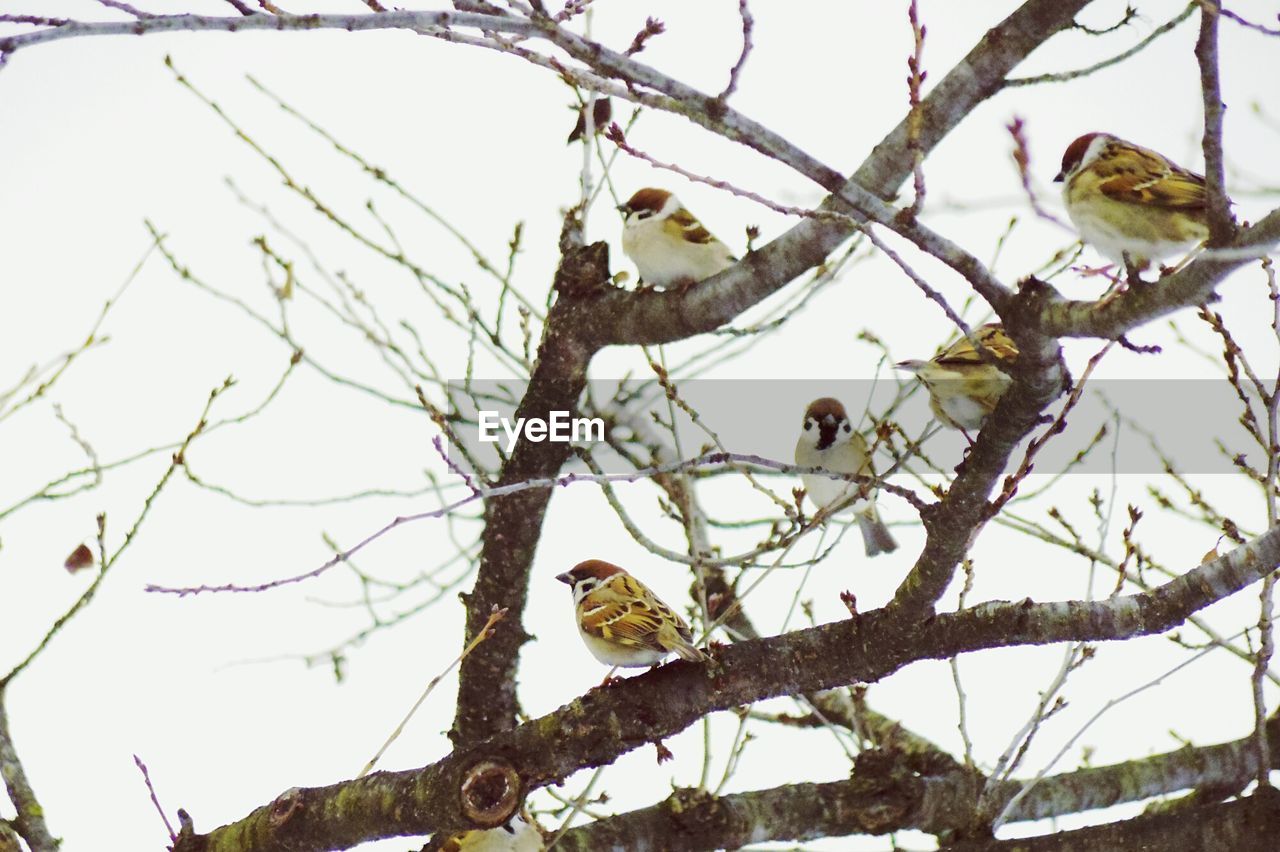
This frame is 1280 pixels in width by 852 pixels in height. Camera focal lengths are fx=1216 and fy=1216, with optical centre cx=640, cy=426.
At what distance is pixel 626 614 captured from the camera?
330 centimetres

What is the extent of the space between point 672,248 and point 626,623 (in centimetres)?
161

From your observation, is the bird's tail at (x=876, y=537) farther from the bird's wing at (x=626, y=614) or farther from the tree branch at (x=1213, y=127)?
the tree branch at (x=1213, y=127)

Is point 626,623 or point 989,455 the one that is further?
point 626,623

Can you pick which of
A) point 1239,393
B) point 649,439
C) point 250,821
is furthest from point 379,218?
point 1239,393

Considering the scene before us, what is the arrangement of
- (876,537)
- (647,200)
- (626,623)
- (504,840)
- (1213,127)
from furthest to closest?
(647,200)
(876,537)
(504,840)
(626,623)
(1213,127)

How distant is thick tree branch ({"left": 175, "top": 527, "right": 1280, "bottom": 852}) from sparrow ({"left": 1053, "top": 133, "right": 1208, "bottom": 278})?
0.77m

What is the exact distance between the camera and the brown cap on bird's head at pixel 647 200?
176 inches

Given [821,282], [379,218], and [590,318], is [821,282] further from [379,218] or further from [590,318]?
[379,218]

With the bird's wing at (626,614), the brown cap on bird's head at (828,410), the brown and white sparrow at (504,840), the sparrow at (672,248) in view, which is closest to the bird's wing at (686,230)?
the sparrow at (672,248)

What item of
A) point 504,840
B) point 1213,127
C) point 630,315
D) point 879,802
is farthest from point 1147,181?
point 504,840

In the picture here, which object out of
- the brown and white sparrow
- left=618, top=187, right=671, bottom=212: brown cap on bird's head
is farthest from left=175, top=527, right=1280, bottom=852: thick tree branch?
left=618, top=187, right=671, bottom=212: brown cap on bird's head

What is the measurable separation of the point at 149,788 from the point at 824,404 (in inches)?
98.0

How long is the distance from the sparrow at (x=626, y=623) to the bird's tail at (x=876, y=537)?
1021 mm

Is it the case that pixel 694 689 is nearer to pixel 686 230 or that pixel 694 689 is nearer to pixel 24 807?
pixel 24 807
